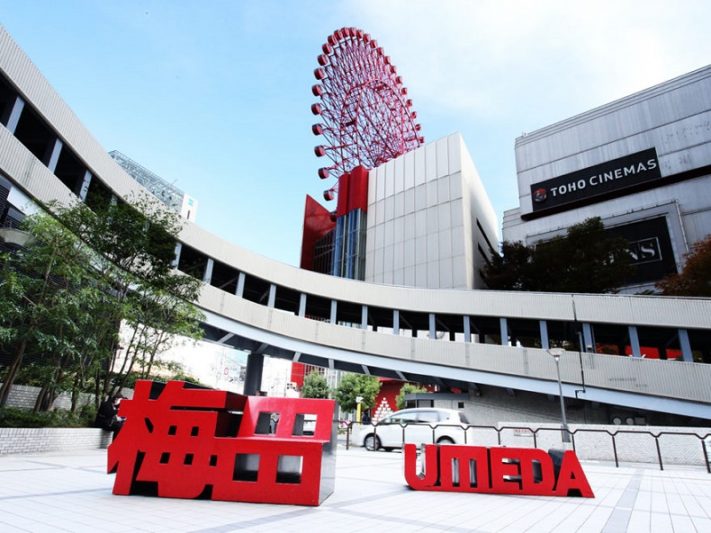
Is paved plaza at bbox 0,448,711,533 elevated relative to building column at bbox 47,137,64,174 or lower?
lower

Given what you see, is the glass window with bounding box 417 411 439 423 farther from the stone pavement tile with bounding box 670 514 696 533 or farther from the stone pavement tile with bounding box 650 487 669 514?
the stone pavement tile with bounding box 670 514 696 533

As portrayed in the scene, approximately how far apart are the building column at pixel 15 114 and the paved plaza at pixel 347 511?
392 inches

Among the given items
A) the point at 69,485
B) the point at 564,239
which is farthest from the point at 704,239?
the point at 69,485

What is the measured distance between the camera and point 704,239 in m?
28.9

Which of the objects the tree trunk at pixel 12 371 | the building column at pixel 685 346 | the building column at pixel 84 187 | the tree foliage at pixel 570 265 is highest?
the tree foliage at pixel 570 265

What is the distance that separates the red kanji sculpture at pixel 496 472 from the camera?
641cm

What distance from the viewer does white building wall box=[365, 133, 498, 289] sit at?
98.7 feet

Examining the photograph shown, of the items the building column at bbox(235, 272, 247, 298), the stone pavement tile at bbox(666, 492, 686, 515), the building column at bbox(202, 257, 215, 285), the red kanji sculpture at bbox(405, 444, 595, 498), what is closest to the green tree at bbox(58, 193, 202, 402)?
the building column at bbox(202, 257, 215, 285)

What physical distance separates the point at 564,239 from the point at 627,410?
41.1 ft

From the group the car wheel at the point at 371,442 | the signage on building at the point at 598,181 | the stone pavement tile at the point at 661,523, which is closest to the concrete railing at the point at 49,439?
the car wheel at the point at 371,442

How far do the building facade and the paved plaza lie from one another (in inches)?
1177

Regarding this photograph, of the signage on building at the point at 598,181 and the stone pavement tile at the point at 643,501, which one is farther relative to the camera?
the signage on building at the point at 598,181

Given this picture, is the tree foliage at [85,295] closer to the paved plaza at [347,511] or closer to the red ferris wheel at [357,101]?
the paved plaza at [347,511]

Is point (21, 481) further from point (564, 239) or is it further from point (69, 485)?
point (564, 239)
